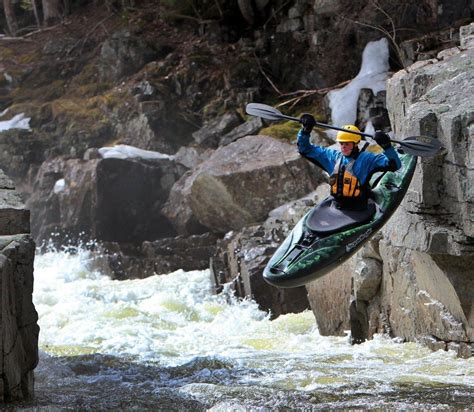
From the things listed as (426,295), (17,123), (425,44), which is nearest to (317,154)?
(426,295)

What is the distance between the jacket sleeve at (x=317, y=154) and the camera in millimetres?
7660

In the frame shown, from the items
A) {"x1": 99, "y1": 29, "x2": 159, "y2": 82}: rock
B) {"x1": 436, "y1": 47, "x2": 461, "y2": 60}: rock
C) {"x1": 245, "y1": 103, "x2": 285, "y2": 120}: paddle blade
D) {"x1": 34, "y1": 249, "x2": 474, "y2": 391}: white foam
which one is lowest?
{"x1": 34, "y1": 249, "x2": 474, "y2": 391}: white foam

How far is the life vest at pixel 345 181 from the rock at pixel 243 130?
28.6 ft

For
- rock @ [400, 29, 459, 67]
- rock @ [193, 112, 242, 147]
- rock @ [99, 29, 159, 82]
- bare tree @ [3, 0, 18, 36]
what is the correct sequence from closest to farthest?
rock @ [400, 29, 459, 67] < rock @ [193, 112, 242, 147] < rock @ [99, 29, 159, 82] < bare tree @ [3, 0, 18, 36]

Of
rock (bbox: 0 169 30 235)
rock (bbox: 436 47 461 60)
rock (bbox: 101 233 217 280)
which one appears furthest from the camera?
rock (bbox: 101 233 217 280)

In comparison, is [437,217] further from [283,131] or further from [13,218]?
[283,131]

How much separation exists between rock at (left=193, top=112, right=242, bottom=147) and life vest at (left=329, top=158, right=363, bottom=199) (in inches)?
375

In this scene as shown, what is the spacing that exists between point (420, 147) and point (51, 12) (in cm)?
1760

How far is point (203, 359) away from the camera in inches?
351

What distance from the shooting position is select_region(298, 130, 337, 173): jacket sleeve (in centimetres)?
766

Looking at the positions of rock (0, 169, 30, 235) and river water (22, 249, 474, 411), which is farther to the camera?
rock (0, 169, 30, 235)

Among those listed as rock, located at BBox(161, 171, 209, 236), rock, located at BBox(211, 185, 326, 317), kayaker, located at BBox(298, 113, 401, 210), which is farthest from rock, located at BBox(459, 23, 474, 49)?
rock, located at BBox(161, 171, 209, 236)

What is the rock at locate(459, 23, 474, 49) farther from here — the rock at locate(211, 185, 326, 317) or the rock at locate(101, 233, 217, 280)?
the rock at locate(101, 233, 217, 280)

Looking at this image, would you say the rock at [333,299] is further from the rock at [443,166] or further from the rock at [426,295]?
the rock at [443,166]
